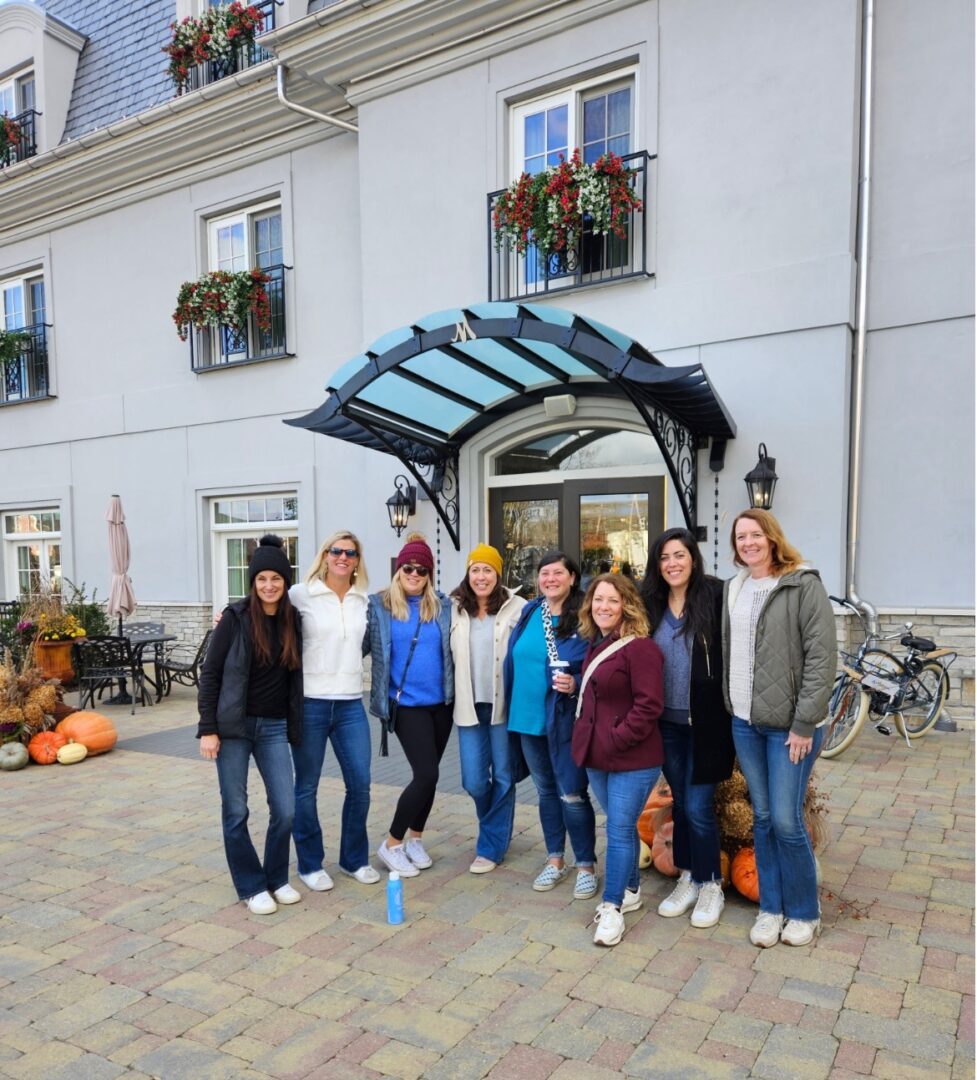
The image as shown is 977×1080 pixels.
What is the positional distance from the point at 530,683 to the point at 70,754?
444 cm

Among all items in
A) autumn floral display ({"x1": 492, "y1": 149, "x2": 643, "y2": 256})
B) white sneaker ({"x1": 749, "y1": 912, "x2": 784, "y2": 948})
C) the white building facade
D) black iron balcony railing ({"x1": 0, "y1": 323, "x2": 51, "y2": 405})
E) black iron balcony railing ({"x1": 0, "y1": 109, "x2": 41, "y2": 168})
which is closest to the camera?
white sneaker ({"x1": 749, "y1": 912, "x2": 784, "y2": 948})

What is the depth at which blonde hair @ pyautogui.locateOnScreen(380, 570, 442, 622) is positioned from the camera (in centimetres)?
385

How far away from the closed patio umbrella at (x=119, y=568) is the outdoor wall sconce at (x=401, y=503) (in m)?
3.30

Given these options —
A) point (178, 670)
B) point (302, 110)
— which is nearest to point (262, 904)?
point (178, 670)

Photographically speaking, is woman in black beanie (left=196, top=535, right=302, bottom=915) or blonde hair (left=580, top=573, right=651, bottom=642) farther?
woman in black beanie (left=196, top=535, right=302, bottom=915)

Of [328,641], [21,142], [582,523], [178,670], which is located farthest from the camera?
[21,142]

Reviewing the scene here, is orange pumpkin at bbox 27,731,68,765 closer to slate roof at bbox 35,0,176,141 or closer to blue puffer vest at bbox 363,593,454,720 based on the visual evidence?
blue puffer vest at bbox 363,593,454,720

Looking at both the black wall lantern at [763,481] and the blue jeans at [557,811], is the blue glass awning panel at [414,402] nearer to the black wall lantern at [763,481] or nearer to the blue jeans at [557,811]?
the black wall lantern at [763,481]

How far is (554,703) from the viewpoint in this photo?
356 centimetres

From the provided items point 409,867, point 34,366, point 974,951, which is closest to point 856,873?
point 974,951

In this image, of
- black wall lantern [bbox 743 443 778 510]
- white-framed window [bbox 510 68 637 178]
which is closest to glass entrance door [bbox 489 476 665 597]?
black wall lantern [bbox 743 443 778 510]

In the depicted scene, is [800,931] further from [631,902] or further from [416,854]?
[416,854]

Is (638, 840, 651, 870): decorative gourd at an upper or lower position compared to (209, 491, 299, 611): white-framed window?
lower

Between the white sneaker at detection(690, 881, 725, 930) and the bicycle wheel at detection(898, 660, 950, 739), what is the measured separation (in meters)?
3.63
